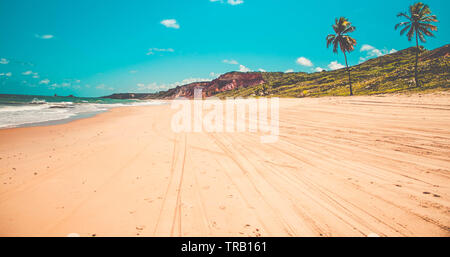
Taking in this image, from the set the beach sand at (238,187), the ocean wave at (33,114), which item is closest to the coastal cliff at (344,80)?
the beach sand at (238,187)

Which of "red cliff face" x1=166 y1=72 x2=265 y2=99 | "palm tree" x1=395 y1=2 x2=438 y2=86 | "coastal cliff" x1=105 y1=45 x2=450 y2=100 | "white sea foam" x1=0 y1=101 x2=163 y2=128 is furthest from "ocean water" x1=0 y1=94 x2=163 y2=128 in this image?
"red cliff face" x1=166 y1=72 x2=265 y2=99

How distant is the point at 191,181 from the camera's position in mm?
4328

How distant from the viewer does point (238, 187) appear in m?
3.96

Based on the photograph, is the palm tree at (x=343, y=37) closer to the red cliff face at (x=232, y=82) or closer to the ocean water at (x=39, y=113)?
the ocean water at (x=39, y=113)

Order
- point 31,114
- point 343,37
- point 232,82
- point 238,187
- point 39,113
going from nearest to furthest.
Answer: point 238,187
point 31,114
point 39,113
point 343,37
point 232,82

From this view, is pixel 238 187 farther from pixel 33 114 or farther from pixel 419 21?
pixel 419 21

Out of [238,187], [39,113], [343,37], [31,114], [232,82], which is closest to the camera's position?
[238,187]

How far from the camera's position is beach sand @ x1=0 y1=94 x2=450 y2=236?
2746mm

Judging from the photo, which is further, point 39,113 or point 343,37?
point 343,37

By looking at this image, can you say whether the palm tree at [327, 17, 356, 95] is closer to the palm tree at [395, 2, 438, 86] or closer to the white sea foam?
the palm tree at [395, 2, 438, 86]

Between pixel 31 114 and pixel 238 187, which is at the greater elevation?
pixel 31 114

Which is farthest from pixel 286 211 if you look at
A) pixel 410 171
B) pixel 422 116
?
pixel 422 116

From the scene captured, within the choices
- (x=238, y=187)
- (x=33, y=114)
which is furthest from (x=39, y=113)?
(x=238, y=187)
